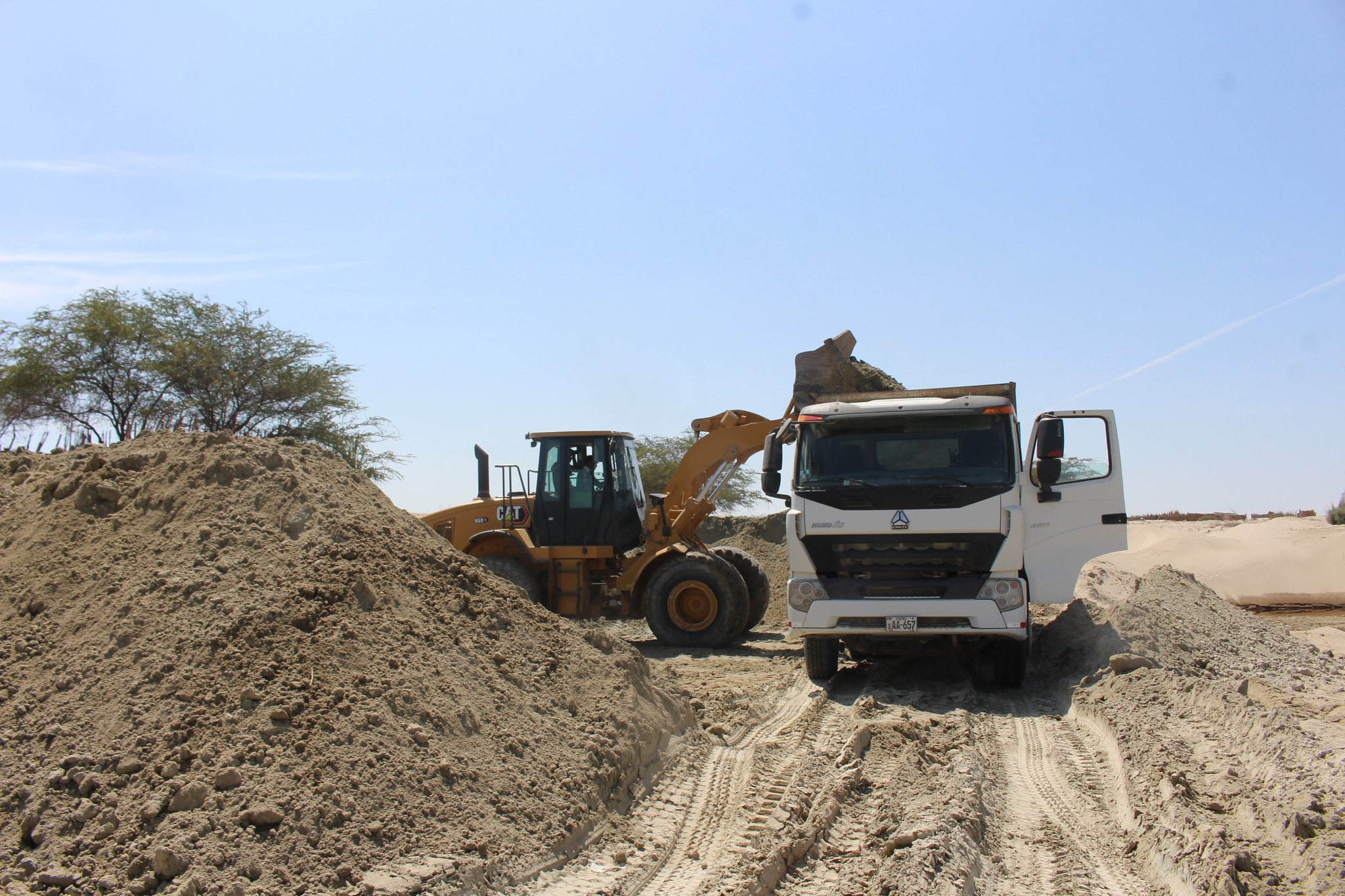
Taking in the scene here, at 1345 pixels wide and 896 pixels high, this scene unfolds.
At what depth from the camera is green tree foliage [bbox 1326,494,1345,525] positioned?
26.5 metres

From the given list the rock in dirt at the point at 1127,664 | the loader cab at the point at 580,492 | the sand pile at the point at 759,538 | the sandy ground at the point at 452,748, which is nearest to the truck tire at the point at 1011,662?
the sandy ground at the point at 452,748

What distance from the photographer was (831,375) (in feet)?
34.4

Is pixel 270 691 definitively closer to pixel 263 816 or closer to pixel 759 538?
pixel 263 816

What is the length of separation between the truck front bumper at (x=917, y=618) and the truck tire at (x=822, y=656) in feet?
1.09

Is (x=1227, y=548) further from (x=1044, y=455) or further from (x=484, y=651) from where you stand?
(x=484, y=651)

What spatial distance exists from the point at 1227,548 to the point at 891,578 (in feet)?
59.1

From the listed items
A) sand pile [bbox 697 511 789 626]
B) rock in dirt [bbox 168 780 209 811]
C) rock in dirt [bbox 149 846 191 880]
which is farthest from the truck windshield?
sand pile [bbox 697 511 789 626]

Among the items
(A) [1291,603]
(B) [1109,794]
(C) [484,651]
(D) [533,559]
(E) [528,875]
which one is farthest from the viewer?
(A) [1291,603]

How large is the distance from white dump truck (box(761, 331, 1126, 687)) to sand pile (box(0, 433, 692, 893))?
2319 mm

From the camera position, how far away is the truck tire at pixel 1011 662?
828 centimetres

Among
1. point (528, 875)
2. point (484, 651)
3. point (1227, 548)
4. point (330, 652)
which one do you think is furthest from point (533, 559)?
point (1227, 548)

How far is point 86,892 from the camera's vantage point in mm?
3387

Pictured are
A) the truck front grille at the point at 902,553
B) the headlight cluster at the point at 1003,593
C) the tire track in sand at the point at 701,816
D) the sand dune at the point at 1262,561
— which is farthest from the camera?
the sand dune at the point at 1262,561

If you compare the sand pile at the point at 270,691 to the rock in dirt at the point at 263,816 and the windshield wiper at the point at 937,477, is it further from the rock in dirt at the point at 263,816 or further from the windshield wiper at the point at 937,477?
the windshield wiper at the point at 937,477
